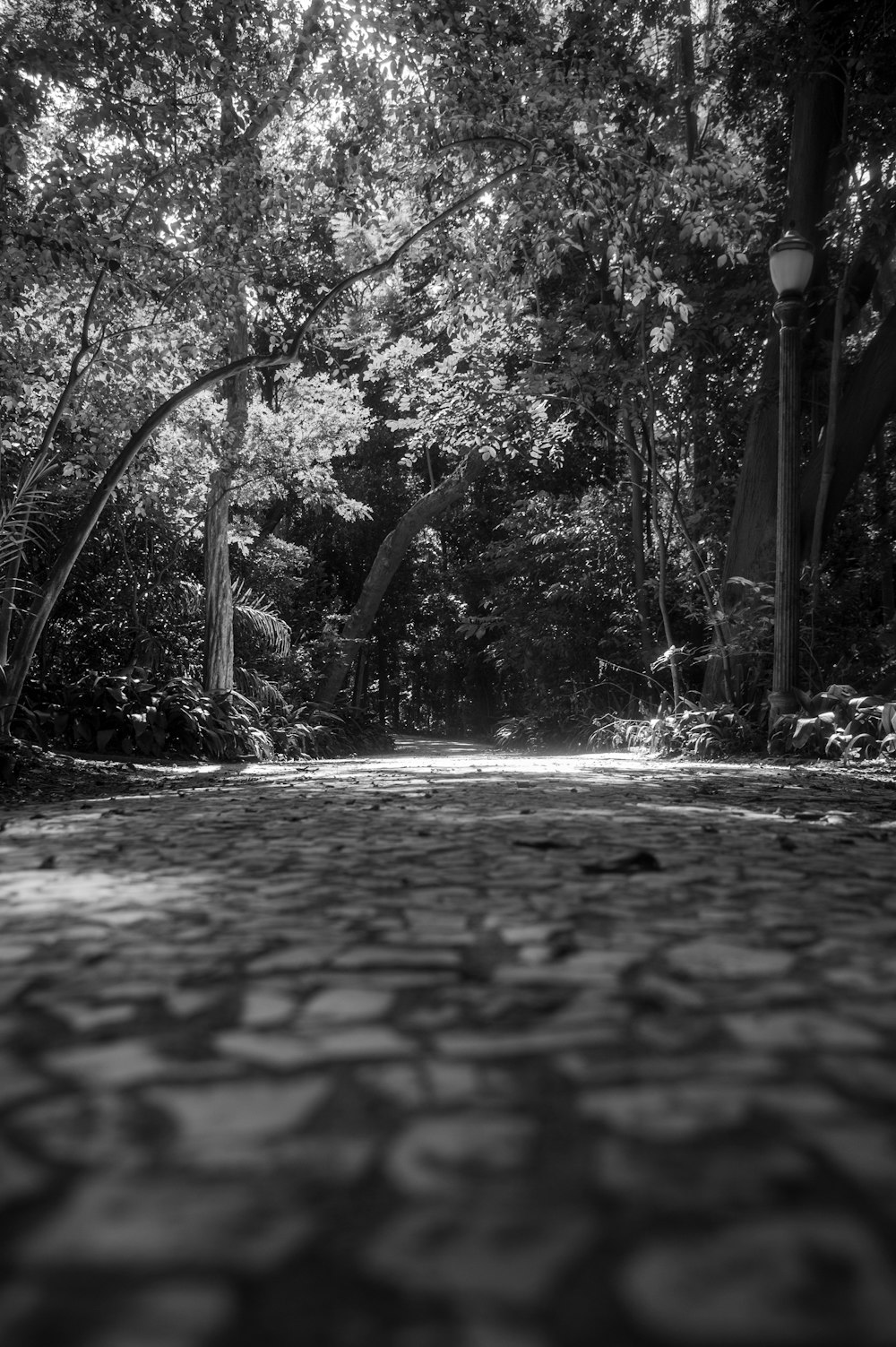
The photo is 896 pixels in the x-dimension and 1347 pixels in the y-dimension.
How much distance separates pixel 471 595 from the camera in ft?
69.4

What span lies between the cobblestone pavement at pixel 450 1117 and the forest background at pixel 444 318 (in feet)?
16.0

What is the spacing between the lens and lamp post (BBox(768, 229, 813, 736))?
721 cm

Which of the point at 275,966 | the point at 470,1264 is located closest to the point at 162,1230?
the point at 470,1264

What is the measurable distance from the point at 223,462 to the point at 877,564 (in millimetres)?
7363

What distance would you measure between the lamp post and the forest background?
1.22 ft

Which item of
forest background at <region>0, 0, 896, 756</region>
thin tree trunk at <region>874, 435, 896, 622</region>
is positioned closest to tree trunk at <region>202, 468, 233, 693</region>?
forest background at <region>0, 0, 896, 756</region>

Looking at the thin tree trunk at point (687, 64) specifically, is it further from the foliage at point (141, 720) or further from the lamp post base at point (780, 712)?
the foliage at point (141, 720)

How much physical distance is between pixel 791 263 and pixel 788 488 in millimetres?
1659

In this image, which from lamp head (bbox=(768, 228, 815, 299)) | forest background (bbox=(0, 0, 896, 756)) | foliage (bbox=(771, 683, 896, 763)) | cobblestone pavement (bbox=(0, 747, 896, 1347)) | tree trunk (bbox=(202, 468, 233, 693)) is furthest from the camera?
tree trunk (bbox=(202, 468, 233, 693))

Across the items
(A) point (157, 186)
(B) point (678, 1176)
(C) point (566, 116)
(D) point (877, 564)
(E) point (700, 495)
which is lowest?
(B) point (678, 1176)

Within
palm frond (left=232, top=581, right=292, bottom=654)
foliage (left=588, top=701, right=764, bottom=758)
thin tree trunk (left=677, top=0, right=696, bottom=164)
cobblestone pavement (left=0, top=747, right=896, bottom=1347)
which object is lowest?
cobblestone pavement (left=0, top=747, right=896, bottom=1347)

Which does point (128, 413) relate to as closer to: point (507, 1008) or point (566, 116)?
point (566, 116)

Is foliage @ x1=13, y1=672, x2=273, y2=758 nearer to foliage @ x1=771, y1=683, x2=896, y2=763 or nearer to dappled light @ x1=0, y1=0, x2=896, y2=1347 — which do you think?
dappled light @ x1=0, y1=0, x2=896, y2=1347

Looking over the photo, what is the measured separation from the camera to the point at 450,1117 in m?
0.88
